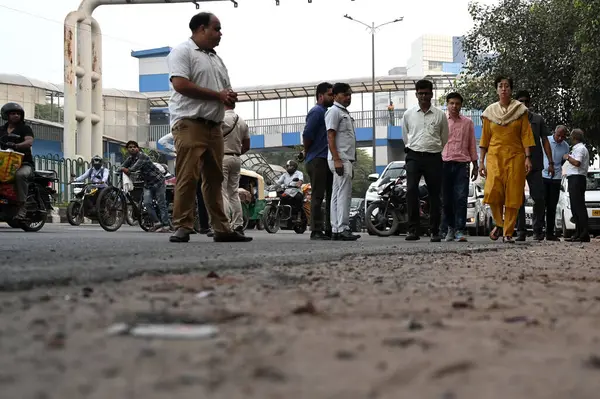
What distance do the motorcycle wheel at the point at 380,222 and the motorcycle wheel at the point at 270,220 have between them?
3.22m

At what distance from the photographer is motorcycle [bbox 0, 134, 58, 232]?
43.9 feet

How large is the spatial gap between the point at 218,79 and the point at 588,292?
501cm

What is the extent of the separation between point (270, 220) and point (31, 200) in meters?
5.96

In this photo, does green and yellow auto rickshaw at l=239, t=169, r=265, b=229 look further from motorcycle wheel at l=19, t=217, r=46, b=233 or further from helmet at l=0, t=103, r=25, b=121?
helmet at l=0, t=103, r=25, b=121

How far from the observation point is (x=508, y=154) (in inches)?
413

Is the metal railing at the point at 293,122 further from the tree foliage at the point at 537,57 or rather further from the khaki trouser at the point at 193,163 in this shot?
the khaki trouser at the point at 193,163

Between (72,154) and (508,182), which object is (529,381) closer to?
(508,182)

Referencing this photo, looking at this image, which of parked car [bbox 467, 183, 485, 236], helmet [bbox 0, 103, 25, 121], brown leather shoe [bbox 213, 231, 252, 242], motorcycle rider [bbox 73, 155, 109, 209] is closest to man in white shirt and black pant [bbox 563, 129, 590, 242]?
brown leather shoe [bbox 213, 231, 252, 242]

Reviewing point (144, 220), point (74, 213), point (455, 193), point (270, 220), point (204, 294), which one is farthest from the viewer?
point (270, 220)

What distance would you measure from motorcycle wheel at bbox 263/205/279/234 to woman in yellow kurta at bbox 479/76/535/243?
885 cm

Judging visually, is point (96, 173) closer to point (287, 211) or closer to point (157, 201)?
point (157, 201)

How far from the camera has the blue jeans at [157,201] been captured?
53.1ft

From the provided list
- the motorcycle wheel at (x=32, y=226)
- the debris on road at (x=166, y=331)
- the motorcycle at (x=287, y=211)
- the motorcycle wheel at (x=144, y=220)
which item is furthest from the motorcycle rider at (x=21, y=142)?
the debris on road at (x=166, y=331)

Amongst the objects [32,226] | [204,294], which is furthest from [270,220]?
[204,294]
